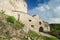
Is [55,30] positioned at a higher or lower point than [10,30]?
higher

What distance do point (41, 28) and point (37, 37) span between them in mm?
17073

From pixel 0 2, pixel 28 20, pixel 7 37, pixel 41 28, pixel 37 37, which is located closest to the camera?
pixel 7 37

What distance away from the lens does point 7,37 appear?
1497 inches

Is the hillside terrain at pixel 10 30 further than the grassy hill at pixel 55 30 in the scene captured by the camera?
No

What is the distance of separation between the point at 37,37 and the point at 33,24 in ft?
37.4

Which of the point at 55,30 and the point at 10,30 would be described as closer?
the point at 10,30

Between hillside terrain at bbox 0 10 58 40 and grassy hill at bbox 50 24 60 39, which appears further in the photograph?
grassy hill at bbox 50 24 60 39

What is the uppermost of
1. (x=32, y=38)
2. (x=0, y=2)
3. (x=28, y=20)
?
(x=0, y=2)

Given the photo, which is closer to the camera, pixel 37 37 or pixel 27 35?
pixel 27 35

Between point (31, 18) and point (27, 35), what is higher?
point (31, 18)

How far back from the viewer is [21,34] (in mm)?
41531

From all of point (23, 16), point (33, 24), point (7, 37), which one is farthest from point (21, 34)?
point (33, 24)

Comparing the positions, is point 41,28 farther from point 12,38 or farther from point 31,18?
point 12,38

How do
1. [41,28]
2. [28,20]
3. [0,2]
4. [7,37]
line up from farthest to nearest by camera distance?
1. [41,28]
2. [28,20]
3. [0,2]
4. [7,37]
